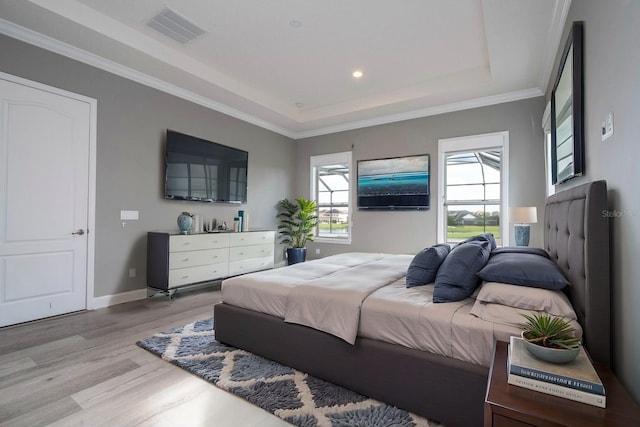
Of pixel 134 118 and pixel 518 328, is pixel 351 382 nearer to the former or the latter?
pixel 518 328

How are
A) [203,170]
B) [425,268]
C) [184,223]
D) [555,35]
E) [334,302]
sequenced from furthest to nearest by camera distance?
1. [203,170]
2. [184,223]
3. [555,35]
4. [425,268]
5. [334,302]

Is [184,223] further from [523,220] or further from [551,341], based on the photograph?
[523,220]

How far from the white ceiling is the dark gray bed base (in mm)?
2839

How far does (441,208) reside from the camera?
4934 millimetres

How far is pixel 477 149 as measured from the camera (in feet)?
15.1

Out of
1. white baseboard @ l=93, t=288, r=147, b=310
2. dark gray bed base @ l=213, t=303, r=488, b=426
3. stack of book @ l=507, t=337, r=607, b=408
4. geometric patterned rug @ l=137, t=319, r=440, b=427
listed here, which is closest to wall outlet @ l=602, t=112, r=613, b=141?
stack of book @ l=507, t=337, r=607, b=408

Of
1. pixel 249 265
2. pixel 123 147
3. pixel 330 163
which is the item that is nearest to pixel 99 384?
pixel 123 147

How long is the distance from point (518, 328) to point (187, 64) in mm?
4300

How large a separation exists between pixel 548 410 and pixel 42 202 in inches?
168

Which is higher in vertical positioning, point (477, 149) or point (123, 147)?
point (477, 149)

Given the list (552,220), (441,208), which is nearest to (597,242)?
(552,220)

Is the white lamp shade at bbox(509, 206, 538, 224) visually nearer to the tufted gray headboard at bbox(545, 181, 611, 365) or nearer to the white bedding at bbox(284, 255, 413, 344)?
the white bedding at bbox(284, 255, 413, 344)

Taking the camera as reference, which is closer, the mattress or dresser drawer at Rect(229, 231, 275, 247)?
the mattress

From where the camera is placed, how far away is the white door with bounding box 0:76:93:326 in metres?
2.96
